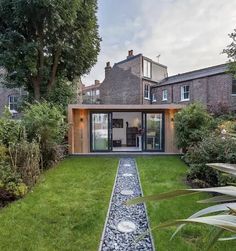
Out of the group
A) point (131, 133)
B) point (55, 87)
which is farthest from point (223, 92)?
point (55, 87)

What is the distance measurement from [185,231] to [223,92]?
16.1 meters

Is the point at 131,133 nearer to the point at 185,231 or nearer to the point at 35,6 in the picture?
the point at 35,6

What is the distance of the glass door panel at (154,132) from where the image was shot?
14.6 m

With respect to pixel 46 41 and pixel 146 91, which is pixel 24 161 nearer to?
pixel 46 41

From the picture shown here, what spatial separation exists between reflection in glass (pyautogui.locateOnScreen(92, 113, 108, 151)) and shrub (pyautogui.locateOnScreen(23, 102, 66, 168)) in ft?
13.3

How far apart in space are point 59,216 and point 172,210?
7.23 feet

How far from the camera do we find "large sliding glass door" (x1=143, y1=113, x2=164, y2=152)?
47.8 feet

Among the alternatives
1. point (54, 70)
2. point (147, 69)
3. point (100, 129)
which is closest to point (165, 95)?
point (147, 69)

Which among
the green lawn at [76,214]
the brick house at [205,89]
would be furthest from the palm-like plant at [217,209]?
the brick house at [205,89]

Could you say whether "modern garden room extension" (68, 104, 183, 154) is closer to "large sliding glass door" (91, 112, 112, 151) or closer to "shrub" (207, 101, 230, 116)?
"large sliding glass door" (91, 112, 112, 151)

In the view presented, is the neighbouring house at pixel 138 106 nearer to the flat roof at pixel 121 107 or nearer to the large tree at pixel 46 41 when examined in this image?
the flat roof at pixel 121 107

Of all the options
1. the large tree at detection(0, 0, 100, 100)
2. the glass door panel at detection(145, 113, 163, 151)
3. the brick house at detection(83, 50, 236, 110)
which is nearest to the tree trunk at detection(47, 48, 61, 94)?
the large tree at detection(0, 0, 100, 100)

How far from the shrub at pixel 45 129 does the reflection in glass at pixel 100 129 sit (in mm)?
4044

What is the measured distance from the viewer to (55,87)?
1598 centimetres
